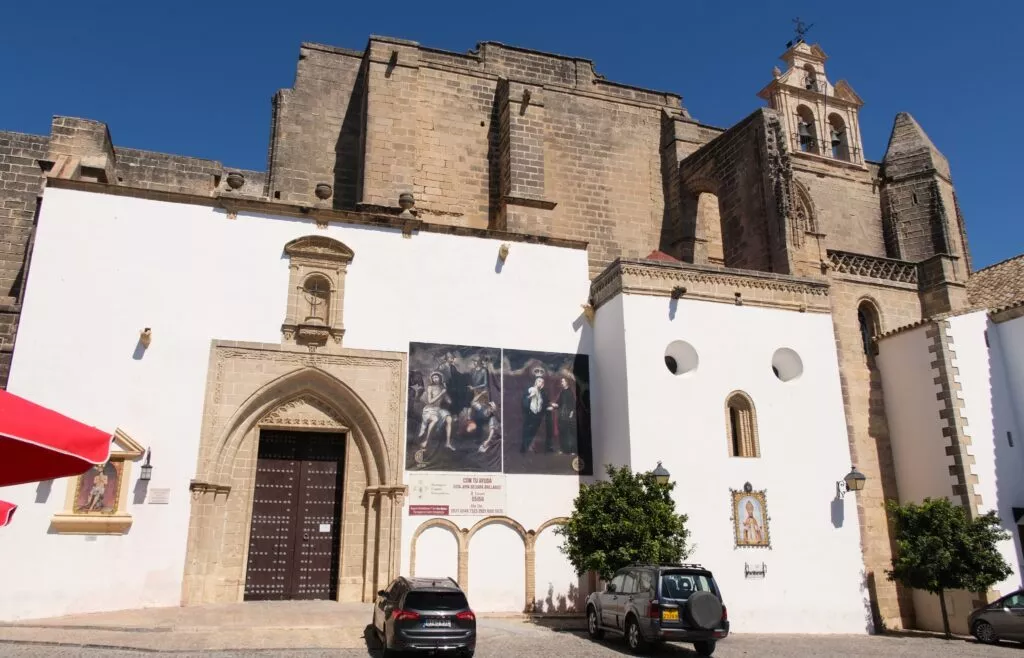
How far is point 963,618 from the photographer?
15445 millimetres

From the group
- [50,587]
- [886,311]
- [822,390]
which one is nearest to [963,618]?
[822,390]

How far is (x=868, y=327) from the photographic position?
18.9 m

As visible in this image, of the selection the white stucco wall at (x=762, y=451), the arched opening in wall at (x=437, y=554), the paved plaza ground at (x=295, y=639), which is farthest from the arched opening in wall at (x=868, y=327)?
the arched opening in wall at (x=437, y=554)

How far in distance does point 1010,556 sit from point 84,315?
18091 millimetres

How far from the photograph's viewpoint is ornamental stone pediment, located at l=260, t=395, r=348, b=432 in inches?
567

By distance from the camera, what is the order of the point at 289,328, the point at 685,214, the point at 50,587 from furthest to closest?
the point at 685,214, the point at 289,328, the point at 50,587

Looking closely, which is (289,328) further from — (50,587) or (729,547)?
(729,547)

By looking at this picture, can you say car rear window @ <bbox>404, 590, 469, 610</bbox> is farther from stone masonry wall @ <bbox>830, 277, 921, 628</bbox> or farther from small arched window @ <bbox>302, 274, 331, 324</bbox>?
stone masonry wall @ <bbox>830, 277, 921, 628</bbox>

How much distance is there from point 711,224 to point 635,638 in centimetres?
1409

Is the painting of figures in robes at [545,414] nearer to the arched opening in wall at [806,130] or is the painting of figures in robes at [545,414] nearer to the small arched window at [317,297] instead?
the small arched window at [317,297]

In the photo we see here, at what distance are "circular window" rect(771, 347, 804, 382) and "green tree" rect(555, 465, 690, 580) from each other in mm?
4066

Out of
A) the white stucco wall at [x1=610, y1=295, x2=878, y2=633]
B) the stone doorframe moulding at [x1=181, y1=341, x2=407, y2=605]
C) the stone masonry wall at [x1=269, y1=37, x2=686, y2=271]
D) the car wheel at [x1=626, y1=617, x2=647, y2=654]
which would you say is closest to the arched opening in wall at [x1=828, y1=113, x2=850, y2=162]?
the stone masonry wall at [x1=269, y1=37, x2=686, y2=271]

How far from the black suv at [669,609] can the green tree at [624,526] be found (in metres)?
1.24

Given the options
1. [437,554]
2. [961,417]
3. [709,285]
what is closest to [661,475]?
[437,554]
